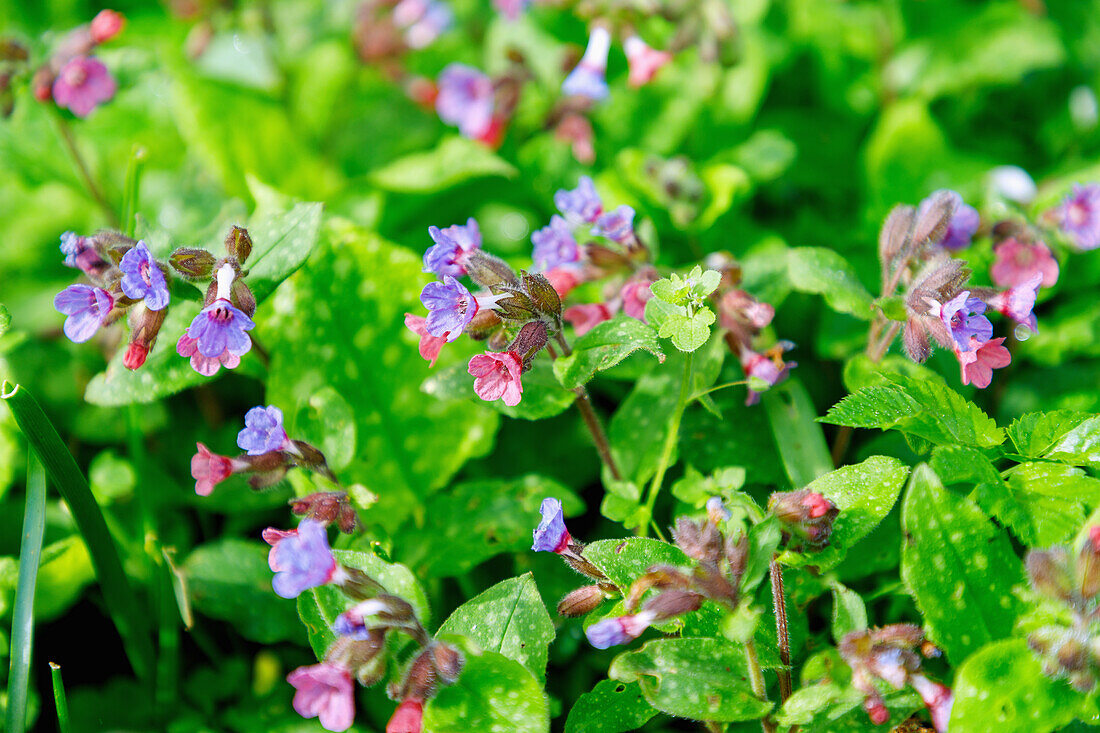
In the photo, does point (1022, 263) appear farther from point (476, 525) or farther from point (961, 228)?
point (476, 525)

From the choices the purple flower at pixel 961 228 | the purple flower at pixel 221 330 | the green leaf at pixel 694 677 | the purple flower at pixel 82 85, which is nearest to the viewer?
the green leaf at pixel 694 677

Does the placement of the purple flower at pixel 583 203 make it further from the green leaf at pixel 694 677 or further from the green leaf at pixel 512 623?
the green leaf at pixel 694 677

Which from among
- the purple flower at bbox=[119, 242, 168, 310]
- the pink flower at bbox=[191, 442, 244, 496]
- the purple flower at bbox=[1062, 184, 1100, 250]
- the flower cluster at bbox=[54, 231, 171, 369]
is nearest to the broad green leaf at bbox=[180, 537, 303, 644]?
the pink flower at bbox=[191, 442, 244, 496]

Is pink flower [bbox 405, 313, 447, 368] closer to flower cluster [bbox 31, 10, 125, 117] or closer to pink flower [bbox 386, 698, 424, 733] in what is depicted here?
pink flower [bbox 386, 698, 424, 733]

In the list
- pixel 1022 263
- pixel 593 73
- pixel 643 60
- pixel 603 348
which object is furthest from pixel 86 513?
pixel 1022 263

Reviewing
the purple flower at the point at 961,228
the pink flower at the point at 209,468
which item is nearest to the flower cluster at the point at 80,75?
the pink flower at the point at 209,468

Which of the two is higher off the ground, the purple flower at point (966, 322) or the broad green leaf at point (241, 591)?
the purple flower at point (966, 322)
